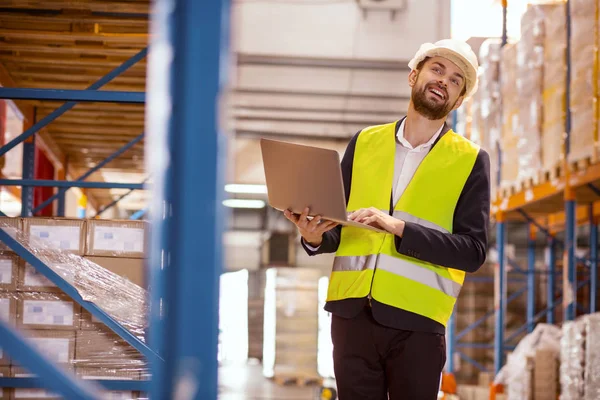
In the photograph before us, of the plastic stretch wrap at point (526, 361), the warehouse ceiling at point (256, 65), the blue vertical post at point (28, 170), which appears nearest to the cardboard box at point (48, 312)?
the warehouse ceiling at point (256, 65)

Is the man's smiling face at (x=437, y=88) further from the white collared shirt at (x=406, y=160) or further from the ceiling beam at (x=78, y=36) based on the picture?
the ceiling beam at (x=78, y=36)

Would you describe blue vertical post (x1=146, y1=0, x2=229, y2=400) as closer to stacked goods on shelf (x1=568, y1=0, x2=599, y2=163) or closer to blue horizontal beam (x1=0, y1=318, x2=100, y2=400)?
blue horizontal beam (x1=0, y1=318, x2=100, y2=400)

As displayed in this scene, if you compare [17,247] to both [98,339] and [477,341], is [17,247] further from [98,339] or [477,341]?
[477,341]

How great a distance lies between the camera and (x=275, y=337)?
15.3 meters

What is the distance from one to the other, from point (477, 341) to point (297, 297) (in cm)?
338

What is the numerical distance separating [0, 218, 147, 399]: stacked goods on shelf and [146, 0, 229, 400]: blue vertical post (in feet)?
8.48

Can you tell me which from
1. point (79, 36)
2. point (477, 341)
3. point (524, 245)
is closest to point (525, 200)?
point (477, 341)

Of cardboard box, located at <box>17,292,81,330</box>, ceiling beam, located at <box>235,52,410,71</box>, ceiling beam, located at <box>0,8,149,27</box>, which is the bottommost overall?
cardboard box, located at <box>17,292,81,330</box>

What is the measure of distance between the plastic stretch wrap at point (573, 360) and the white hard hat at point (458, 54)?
16.2ft

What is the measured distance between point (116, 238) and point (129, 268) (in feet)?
0.53

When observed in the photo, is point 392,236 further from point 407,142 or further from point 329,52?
point 329,52

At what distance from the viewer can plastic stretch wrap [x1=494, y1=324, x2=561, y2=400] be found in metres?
8.88

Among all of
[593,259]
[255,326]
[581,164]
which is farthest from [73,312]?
[255,326]

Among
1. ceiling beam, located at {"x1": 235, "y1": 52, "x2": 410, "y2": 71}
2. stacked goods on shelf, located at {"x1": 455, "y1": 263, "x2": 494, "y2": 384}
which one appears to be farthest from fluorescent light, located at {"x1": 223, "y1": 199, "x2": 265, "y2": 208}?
ceiling beam, located at {"x1": 235, "y1": 52, "x2": 410, "y2": 71}
